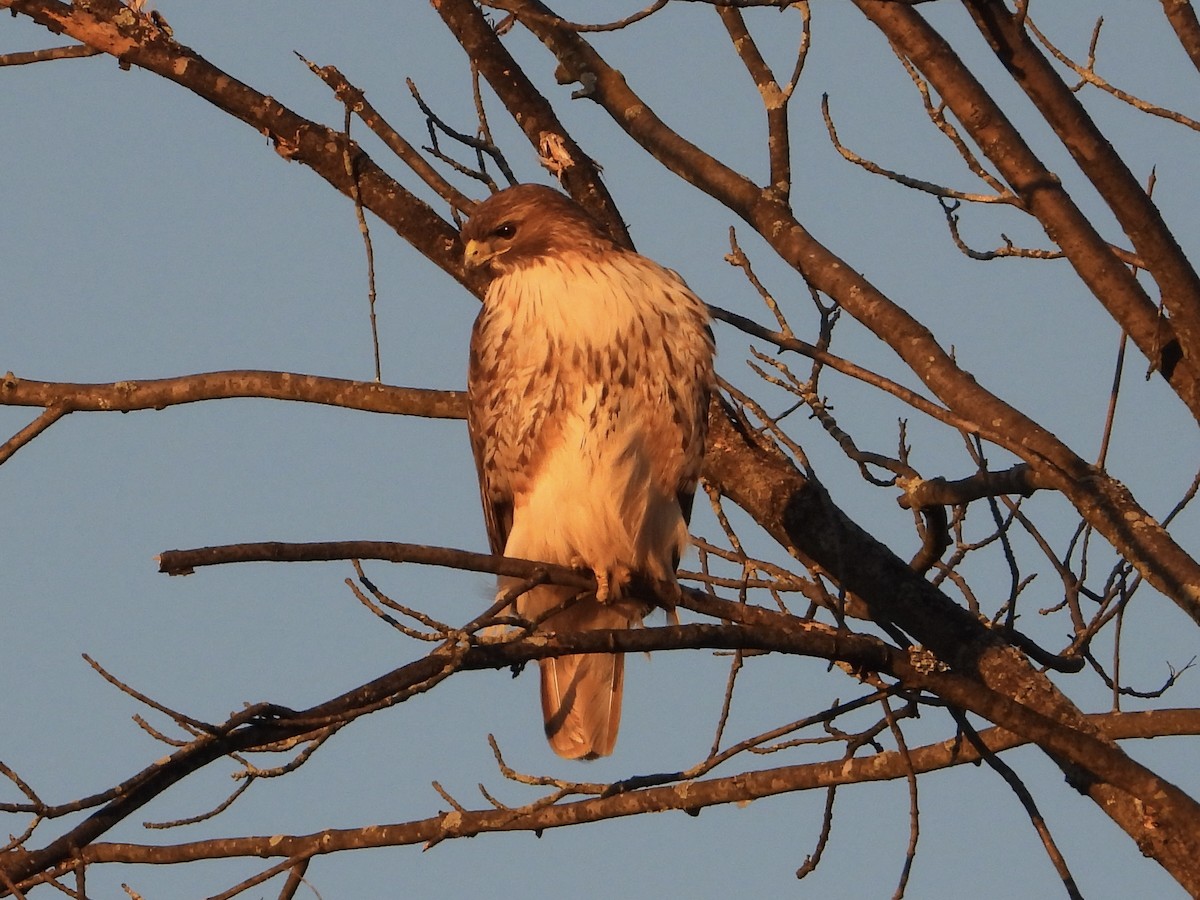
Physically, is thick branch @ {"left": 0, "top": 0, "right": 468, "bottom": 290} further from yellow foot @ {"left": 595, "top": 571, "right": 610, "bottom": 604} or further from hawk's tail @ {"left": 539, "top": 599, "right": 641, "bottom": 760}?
hawk's tail @ {"left": 539, "top": 599, "right": 641, "bottom": 760}

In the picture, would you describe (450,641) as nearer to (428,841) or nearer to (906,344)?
(428,841)

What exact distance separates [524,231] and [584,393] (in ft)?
2.39

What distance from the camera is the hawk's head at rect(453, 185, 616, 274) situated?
5250 mm

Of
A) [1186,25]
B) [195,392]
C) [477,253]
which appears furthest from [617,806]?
[1186,25]

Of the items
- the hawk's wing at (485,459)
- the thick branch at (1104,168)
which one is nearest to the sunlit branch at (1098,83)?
the thick branch at (1104,168)

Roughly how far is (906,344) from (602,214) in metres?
1.84

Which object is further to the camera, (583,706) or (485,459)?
(583,706)

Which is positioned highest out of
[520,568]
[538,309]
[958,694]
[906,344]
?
[538,309]

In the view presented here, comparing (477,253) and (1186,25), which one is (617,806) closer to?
(477,253)

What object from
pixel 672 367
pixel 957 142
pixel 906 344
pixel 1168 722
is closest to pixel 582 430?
pixel 672 367

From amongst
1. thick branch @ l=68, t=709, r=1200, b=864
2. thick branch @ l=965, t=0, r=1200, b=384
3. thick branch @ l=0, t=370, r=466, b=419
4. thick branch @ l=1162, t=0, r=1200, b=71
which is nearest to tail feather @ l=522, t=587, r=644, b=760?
A: thick branch @ l=0, t=370, r=466, b=419

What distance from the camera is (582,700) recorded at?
18.4 feet

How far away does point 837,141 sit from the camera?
168 inches

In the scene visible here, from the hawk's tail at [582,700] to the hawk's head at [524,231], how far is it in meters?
1.22
